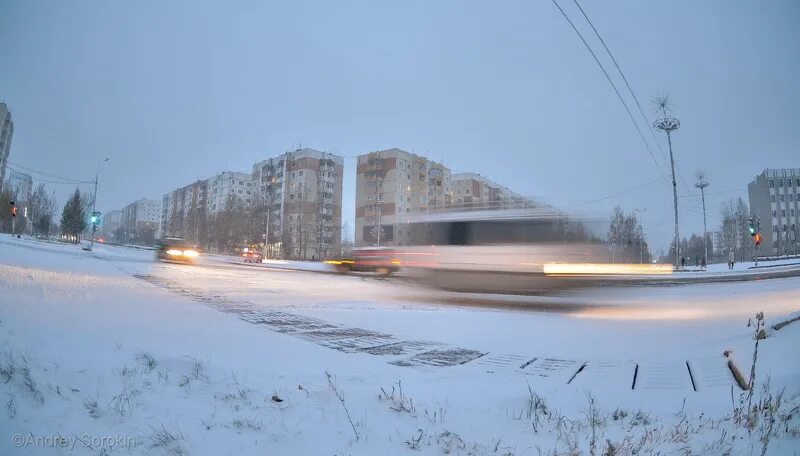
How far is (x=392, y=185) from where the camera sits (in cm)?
7119

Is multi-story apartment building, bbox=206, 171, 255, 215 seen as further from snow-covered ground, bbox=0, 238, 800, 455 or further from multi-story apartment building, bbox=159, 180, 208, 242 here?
snow-covered ground, bbox=0, 238, 800, 455

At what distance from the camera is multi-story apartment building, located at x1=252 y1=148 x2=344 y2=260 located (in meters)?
61.4

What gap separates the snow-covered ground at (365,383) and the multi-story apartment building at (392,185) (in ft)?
199

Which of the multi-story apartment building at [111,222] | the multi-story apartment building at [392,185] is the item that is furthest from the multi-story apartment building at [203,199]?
the multi-story apartment building at [111,222]

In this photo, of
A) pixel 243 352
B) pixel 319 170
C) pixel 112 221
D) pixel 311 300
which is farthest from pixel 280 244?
pixel 112 221

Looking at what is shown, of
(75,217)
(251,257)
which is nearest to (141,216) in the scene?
(75,217)

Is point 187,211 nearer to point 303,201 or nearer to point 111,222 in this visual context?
point 303,201

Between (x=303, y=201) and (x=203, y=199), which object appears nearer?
(x=303, y=201)

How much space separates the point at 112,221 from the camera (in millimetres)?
170750

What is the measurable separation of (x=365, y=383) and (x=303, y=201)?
61.9 m

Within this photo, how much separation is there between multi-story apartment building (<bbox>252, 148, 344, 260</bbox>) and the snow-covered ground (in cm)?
5297

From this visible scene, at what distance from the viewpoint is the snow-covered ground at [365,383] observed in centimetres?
250

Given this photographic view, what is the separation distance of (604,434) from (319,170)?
244ft

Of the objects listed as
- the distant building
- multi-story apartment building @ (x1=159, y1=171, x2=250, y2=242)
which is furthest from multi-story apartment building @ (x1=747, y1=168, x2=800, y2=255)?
the distant building
